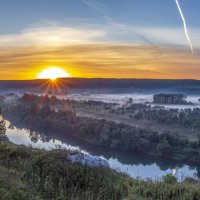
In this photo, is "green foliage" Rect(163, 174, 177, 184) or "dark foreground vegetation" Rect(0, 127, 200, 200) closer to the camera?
"dark foreground vegetation" Rect(0, 127, 200, 200)

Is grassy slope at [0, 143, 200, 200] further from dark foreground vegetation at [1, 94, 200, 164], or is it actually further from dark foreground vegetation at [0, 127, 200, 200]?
dark foreground vegetation at [1, 94, 200, 164]

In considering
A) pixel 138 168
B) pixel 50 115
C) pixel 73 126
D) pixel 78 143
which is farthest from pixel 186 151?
pixel 50 115

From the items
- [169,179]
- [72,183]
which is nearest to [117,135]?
[169,179]

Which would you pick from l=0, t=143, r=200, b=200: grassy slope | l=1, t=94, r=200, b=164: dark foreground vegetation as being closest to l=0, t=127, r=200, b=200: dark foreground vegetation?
l=0, t=143, r=200, b=200: grassy slope

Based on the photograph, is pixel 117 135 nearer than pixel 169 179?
No

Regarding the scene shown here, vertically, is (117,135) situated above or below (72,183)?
below

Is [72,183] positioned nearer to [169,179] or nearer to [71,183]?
[71,183]
